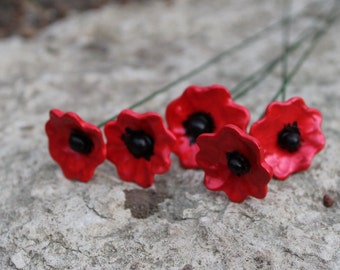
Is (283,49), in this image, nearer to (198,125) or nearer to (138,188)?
(198,125)

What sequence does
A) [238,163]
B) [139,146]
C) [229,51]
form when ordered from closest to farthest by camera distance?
1. [238,163]
2. [139,146]
3. [229,51]

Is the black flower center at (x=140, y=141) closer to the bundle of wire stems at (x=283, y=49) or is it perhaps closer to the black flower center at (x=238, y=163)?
the black flower center at (x=238, y=163)

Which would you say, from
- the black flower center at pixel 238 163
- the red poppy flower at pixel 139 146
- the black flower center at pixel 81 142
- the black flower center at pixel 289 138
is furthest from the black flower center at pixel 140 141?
the black flower center at pixel 289 138

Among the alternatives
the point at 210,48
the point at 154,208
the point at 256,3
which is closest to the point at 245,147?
the point at 154,208

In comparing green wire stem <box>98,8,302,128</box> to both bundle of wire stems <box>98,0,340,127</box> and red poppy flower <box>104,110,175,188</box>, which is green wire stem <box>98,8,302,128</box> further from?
red poppy flower <box>104,110,175,188</box>

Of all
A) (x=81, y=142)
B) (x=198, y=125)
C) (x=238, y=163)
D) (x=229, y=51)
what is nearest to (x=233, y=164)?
(x=238, y=163)
